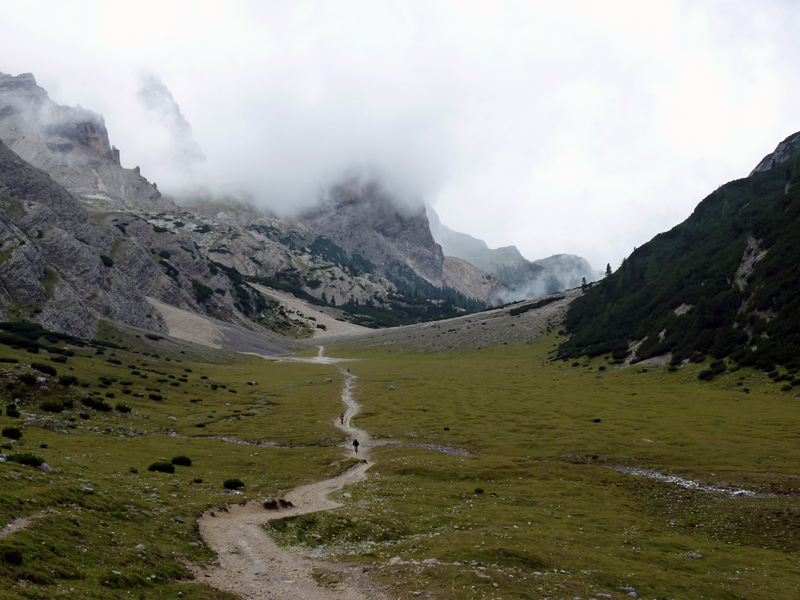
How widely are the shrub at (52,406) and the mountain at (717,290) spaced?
324ft

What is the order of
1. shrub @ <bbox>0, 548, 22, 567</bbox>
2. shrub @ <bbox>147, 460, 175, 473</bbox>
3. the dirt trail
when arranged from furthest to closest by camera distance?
shrub @ <bbox>147, 460, 175, 473</bbox> < the dirt trail < shrub @ <bbox>0, 548, 22, 567</bbox>

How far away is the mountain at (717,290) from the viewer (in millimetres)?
90188

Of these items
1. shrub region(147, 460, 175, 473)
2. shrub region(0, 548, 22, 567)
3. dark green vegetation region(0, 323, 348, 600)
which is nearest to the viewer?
shrub region(0, 548, 22, 567)

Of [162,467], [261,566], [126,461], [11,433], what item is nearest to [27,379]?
[11,433]

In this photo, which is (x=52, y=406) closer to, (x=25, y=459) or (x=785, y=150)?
(x=25, y=459)

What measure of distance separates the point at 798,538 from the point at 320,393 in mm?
84636

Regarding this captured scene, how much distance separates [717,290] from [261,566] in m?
122

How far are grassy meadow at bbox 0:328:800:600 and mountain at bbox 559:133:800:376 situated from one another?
9453 mm

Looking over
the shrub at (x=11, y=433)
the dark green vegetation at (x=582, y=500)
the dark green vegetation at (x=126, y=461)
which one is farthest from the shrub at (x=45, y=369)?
the dark green vegetation at (x=582, y=500)

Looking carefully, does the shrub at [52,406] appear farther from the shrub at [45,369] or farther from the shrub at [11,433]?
the shrub at [11,433]

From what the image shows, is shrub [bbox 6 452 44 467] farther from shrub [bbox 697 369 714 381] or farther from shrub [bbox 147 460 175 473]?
shrub [bbox 697 369 714 381]

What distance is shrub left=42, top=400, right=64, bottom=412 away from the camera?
51719 mm

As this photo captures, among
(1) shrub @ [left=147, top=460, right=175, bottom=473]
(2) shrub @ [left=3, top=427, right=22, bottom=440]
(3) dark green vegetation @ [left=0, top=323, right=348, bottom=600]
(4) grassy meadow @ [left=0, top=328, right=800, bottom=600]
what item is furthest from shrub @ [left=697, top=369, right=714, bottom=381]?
(2) shrub @ [left=3, top=427, right=22, bottom=440]

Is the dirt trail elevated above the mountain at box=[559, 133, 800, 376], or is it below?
below
